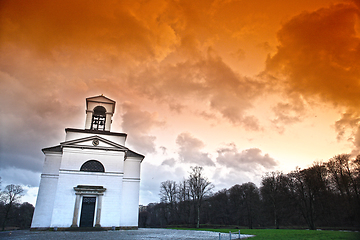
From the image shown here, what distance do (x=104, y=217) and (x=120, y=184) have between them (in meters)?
3.57

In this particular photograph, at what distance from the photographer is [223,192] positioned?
68625 mm

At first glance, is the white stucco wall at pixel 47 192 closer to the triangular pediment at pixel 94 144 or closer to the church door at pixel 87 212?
the triangular pediment at pixel 94 144

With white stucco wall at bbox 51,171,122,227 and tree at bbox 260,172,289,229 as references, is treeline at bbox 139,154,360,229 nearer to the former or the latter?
tree at bbox 260,172,289,229

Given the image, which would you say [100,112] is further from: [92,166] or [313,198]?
[313,198]

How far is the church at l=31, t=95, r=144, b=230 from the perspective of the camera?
2268cm

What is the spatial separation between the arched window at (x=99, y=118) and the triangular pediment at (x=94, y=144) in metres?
3.33

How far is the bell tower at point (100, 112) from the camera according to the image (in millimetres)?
28547

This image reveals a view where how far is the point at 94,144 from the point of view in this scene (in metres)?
25.7

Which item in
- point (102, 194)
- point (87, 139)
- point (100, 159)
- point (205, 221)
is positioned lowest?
point (205, 221)

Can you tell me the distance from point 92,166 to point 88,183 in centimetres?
187

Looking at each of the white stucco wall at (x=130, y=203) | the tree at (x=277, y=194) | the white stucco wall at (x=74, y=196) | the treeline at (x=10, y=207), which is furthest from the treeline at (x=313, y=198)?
the treeline at (x=10, y=207)

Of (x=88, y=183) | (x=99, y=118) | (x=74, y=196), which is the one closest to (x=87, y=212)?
(x=74, y=196)

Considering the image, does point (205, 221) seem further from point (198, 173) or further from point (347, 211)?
point (347, 211)

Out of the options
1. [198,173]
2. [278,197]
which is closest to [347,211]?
[278,197]
